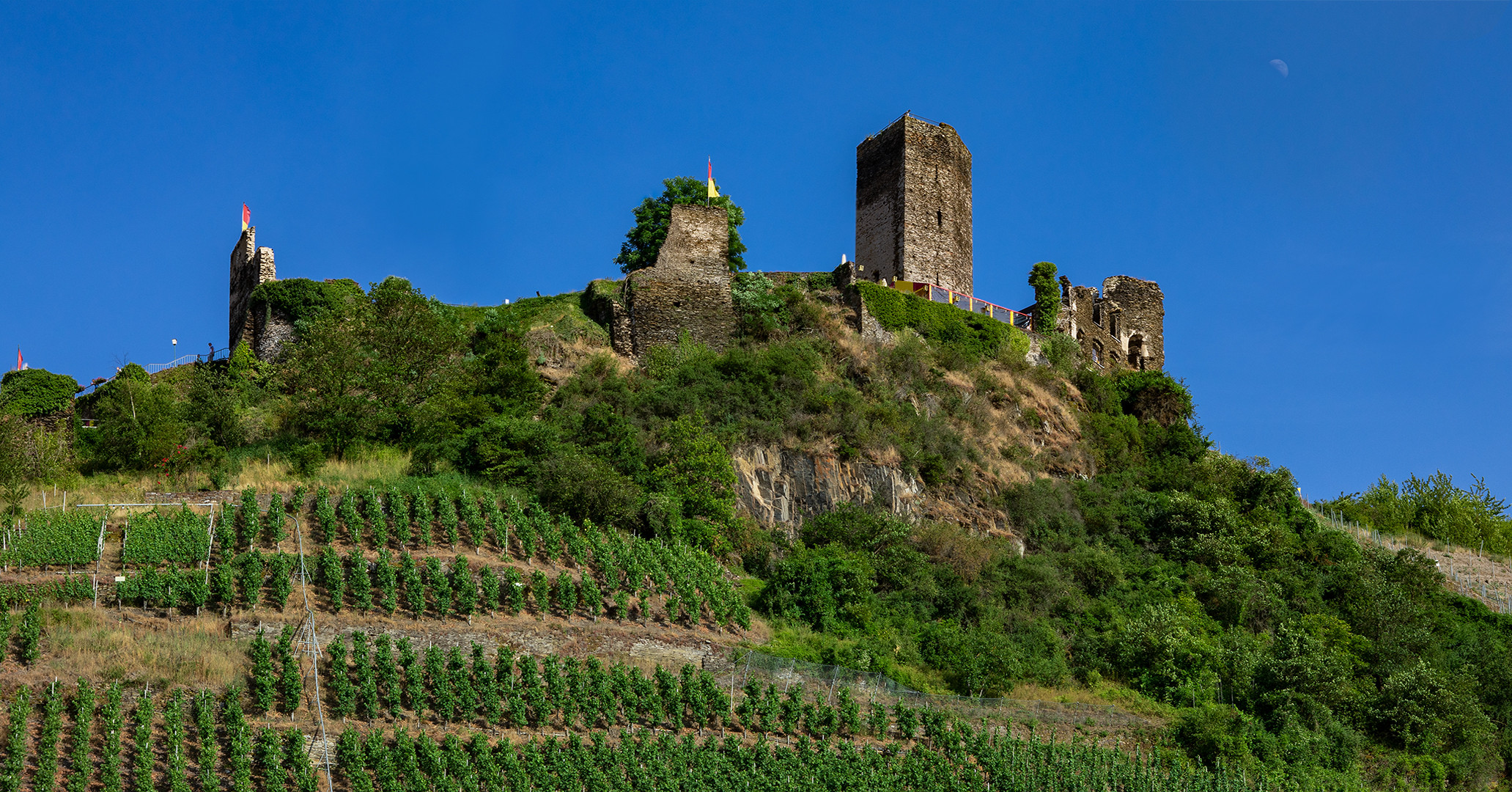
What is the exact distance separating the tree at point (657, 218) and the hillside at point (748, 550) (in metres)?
2.90

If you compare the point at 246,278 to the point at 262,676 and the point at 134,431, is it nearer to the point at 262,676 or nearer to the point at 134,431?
the point at 134,431

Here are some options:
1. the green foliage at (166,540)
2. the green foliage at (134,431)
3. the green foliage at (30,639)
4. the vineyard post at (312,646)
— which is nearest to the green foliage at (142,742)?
the green foliage at (30,639)

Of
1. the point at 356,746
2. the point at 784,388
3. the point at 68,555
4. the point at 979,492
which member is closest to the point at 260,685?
the point at 356,746

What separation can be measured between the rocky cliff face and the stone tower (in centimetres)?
1033

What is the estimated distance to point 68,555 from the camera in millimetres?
22203

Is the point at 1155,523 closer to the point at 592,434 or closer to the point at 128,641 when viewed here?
the point at 592,434

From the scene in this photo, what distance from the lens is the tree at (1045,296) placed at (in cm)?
4203

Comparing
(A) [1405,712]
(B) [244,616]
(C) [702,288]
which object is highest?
(C) [702,288]

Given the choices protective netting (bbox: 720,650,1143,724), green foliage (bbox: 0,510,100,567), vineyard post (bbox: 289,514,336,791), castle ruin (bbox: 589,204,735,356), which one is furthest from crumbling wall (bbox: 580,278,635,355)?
green foliage (bbox: 0,510,100,567)

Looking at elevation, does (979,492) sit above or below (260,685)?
above

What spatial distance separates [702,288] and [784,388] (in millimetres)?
4415

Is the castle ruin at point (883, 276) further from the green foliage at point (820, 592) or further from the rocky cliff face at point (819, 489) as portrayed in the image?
the green foliage at point (820, 592)

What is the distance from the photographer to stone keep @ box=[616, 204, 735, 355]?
3591 cm

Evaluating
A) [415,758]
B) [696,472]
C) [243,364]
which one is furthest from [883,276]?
[415,758]
